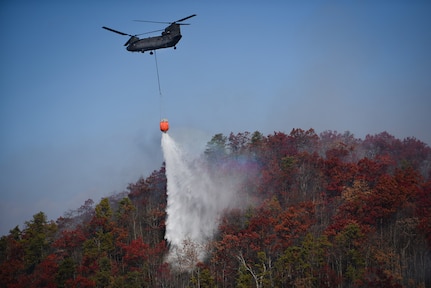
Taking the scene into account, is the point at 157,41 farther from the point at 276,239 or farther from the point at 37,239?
the point at 37,239

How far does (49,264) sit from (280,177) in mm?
27127

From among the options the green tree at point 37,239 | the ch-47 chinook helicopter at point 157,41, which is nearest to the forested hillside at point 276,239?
the green tree at point 37,239

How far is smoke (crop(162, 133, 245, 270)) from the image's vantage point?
37.7 metres

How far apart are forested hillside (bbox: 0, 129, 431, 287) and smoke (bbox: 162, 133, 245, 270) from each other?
0.57 meters

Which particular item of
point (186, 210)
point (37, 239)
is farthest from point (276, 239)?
point (37, 239)

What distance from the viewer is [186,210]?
41.5 meters

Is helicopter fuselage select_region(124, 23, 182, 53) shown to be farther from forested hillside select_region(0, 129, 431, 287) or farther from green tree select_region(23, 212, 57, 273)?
green tree select_region(23, 212, 57, 273)

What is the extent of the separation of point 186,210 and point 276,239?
31.2 ft

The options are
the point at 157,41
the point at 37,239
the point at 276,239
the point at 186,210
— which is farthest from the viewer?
the point at 37,239

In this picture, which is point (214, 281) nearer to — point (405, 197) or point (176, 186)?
point (176, 186)

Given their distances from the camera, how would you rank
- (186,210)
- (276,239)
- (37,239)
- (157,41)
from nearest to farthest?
1. (157,41)
2. (276,239)
3. (186,210)
4. (37,239)

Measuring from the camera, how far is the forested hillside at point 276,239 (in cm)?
3291

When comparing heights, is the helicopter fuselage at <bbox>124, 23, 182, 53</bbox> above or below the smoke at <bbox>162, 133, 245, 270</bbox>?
above

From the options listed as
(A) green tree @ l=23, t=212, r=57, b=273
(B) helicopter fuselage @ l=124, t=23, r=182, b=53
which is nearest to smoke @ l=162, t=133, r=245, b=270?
(B) helicopter fuselage @ l=124, t=23, r=182, b=53
